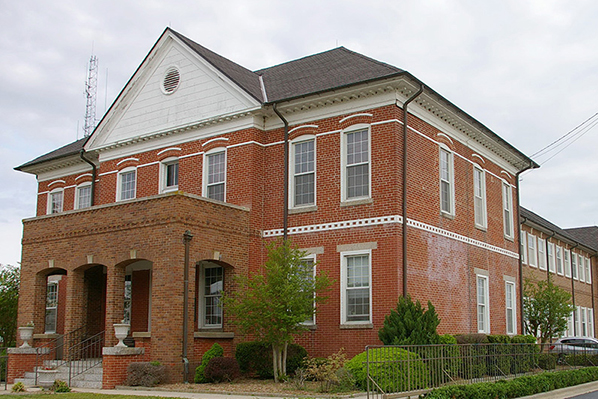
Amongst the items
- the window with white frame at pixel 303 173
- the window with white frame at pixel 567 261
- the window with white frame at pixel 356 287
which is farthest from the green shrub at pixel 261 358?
the window with white frame at pixel 567 261

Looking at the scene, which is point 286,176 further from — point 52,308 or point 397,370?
point 52,308

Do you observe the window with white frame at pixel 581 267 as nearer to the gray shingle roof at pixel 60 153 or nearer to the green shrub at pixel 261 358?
the green shrub at pixel 261 358

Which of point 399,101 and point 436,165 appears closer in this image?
point 399,101

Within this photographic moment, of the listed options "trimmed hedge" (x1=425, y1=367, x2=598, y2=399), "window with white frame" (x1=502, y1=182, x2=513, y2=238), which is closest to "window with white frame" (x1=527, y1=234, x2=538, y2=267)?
"window with white frame" (x1=502, y1=182, x2=513, y2=238)

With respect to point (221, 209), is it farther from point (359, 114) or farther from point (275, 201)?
point (359, 114)

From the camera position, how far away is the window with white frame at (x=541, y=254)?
3829 cm

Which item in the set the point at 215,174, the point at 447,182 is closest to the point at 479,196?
the point at 447,182

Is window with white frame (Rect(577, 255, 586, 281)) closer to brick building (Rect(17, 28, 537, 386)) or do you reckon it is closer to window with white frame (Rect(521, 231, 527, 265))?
window with white frame (Rect(521, 231, 527, 265))

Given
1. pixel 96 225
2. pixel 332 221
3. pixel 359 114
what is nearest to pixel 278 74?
pixel 359 114

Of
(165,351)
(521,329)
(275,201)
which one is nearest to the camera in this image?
(165,351)

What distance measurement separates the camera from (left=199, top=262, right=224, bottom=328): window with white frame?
Answer: 21984mm

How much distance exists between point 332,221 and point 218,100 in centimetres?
618

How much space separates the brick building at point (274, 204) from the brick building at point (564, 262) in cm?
1041

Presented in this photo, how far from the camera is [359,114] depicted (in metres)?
21.0
